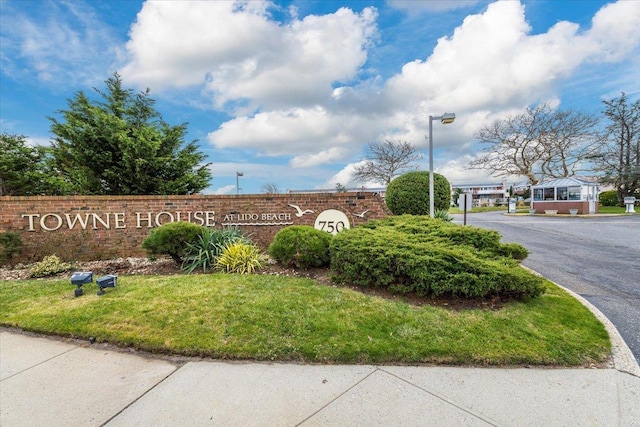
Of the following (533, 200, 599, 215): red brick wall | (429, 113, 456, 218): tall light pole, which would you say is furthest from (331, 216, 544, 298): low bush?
(533, 200, 599, 215): red brick wall

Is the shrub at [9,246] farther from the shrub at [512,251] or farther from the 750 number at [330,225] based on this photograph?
the shrub at [512,251]

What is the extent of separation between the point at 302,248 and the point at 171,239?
2.57m

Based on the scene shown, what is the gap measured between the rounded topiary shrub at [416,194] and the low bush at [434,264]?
4.29 m

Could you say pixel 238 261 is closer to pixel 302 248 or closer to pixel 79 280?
pixel 302 248

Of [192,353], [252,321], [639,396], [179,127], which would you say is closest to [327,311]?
[252,321]

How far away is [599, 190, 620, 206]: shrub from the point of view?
32372 mm

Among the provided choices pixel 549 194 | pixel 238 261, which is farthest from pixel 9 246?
pixel 549 194

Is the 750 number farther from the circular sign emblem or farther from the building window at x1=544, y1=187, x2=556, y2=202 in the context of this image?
the building window at x1=544, y1=187, x2=556, y2=202

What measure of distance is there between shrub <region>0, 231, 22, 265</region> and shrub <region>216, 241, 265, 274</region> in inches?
199

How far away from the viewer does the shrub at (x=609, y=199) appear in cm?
3237

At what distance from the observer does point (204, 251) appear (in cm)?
585

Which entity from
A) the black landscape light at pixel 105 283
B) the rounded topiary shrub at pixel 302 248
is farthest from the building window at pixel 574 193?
the black landscape light at pixel 105 283

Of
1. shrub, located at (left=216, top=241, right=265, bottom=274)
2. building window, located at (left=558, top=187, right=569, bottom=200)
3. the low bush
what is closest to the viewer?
the low bush

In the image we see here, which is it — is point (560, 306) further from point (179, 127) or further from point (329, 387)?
point (179, 127)
